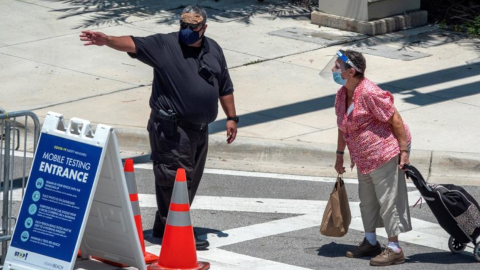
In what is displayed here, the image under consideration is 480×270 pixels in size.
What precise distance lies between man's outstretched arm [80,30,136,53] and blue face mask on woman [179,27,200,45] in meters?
0.37

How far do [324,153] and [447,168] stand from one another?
3.95 ft

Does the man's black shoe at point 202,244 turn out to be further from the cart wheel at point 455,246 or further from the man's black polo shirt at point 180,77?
the cart wheel at point 455,246

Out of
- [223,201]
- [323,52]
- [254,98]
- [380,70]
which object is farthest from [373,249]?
[323,52]

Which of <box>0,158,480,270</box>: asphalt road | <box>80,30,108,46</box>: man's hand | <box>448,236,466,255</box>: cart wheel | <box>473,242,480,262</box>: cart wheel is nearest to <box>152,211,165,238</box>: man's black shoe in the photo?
<box>0,158,480,270</box>: asphalt road

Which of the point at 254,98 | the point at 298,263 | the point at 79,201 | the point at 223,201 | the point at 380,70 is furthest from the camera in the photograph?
the point at 380,70

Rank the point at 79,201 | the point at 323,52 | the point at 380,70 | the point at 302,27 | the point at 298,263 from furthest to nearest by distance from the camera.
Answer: the point at 302,27 < the point at 323,52 < the point at 380,70 < the point at 298,263 < the point at 79,201

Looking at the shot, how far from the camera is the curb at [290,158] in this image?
31.8 ft

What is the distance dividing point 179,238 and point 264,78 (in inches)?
227

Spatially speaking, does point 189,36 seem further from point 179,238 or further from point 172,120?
point 179,238

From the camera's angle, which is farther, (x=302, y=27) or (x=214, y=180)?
(x=302, y=27)

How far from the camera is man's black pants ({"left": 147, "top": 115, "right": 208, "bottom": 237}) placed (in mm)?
7457

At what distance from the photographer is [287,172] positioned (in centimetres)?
984

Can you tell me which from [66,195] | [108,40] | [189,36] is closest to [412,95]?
[189,36]

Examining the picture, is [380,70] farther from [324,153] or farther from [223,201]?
[223,201]
